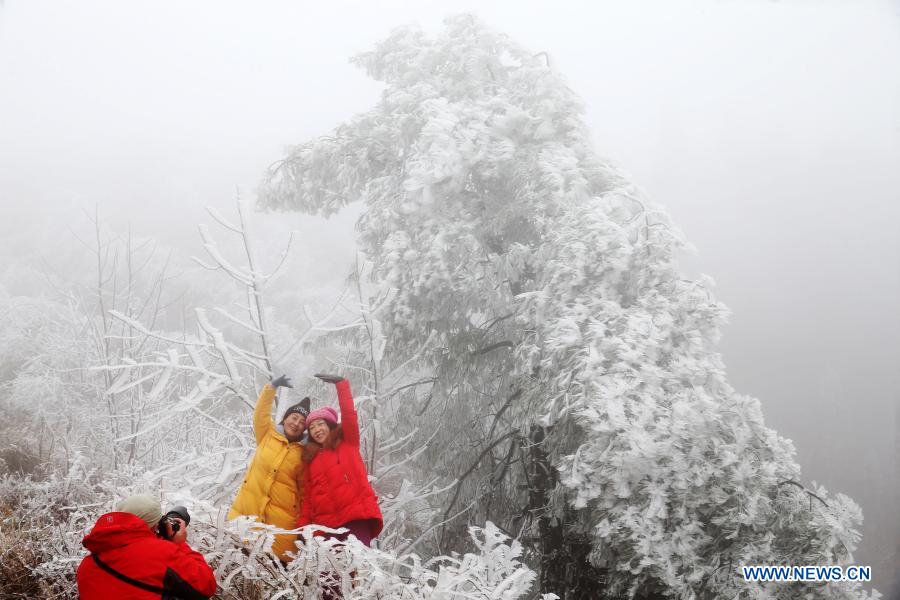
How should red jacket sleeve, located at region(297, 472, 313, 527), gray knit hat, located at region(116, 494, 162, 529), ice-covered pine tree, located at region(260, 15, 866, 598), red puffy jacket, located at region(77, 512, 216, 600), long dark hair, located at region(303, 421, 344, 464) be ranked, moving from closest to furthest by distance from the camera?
red puffy jacket, located at region(77, 512, 216, 600), gray knit hat, located at region(116, 494, 162, 529), red jacket sleeve, located at region(297, 472, 313, 527), long dark hair, located at region(303, 421, 344, 464), ice-covered pine tree, located at region(260, 15, 866, 598)

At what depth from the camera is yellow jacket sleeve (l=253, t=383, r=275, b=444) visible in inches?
137

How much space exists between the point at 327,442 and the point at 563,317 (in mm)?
2448

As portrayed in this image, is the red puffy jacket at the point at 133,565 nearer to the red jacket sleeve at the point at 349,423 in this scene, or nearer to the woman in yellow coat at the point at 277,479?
the woman in yellow coat at the point at 277,479

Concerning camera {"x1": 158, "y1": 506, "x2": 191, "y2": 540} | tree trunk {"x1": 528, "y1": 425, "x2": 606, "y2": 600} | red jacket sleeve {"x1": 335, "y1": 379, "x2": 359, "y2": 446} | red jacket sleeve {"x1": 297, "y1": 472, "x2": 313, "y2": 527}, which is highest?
red jacket sleeve {"x1": 335, "y1": 379, "x2": 359, "y2": 446}

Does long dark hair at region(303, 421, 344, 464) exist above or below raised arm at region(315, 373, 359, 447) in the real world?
below

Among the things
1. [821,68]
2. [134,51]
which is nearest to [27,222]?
[134,51]

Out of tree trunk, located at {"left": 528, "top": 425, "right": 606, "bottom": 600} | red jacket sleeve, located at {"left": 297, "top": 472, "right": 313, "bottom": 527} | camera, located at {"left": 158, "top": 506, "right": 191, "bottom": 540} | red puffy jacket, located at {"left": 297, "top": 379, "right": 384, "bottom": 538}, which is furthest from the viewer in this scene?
tree trunk, located at {"left": 528, "top": 425, "right": 606, "bottom": 600}

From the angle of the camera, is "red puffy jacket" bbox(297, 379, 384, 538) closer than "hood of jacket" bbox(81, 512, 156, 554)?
No

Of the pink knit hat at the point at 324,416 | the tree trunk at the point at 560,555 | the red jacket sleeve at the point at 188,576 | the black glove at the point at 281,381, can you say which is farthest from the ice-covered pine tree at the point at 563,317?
the red jacket sleeve at the point at 188,576

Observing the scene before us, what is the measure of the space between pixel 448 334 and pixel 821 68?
8714 cm

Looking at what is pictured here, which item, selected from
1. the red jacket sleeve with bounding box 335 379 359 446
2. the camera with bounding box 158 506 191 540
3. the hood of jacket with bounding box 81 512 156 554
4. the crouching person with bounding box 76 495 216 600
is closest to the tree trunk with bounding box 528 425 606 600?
the red jacket sleeve with bounding box 335 379 359 446

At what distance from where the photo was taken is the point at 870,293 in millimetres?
43531

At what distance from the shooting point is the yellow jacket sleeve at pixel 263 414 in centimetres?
347

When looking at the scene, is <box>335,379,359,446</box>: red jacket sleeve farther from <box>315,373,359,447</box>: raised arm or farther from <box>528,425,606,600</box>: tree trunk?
<box>528,425,606,600</box>: tree trunk
